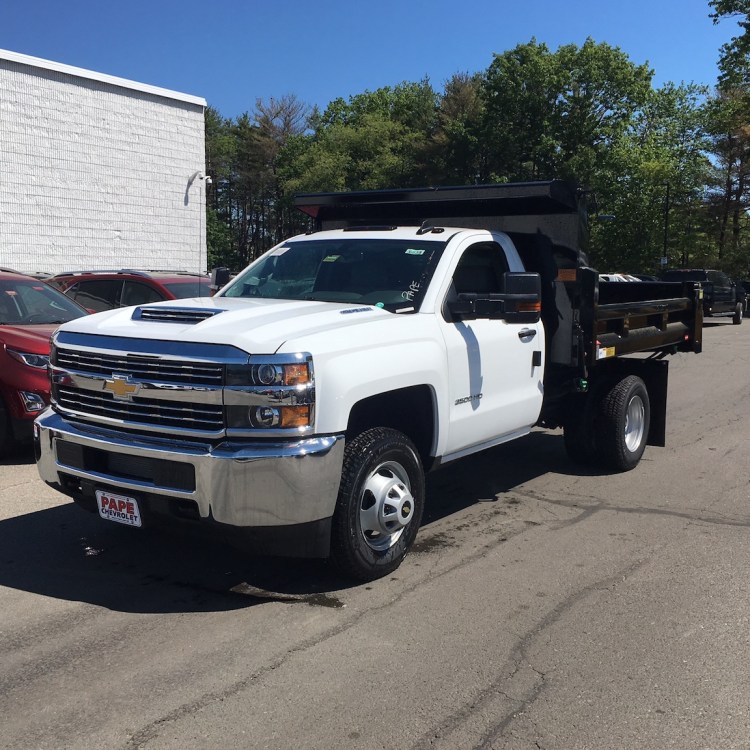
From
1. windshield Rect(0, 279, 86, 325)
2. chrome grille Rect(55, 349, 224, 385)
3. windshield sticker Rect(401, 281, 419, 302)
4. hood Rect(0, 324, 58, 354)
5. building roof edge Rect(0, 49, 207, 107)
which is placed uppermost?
building roof edge Rect(0, 49, 207, 107)

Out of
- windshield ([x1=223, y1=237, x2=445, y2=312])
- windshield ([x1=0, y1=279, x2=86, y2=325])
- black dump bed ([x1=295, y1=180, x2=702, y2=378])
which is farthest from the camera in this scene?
windshield ([x1=0, y1=279, x2=86, y2=325])

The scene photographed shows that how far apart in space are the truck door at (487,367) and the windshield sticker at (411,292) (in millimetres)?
217

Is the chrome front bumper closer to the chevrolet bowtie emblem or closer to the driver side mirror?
the chevrolet bowtie emblem

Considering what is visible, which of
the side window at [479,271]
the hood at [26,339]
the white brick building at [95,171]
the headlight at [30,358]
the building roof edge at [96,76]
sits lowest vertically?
the headlight at [30,358]

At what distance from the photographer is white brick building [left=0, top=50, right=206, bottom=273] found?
88.5ft

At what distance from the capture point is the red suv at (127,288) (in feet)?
38.9

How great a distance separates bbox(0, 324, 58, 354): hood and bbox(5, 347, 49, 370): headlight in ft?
0.11

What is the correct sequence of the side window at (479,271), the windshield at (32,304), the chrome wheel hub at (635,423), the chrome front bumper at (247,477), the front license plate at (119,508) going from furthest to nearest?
the windshield at (32,304) → the chrome wheel hub at (635,423) → the side window at (479,271) → the front license plate at (119,508) → the chrome front bumper at (247,477)

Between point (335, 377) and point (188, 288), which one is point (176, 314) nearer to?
point (335, 377)

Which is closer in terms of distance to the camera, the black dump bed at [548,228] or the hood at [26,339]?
the black dump bed at [548,228]

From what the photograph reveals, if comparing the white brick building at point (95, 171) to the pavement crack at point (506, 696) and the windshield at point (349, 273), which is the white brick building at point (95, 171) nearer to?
the windshield at point (349, 273)

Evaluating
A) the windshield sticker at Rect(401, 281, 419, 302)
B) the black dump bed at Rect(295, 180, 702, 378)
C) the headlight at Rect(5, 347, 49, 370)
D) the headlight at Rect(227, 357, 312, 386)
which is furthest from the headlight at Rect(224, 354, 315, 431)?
the headlight at Rect(5, 347, 49, 370)

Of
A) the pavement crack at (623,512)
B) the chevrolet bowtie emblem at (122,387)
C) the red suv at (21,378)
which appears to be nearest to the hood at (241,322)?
the chevrolet bowtie emblem at (122,387)

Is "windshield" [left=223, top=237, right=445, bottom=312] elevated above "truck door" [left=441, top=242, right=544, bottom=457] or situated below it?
above
